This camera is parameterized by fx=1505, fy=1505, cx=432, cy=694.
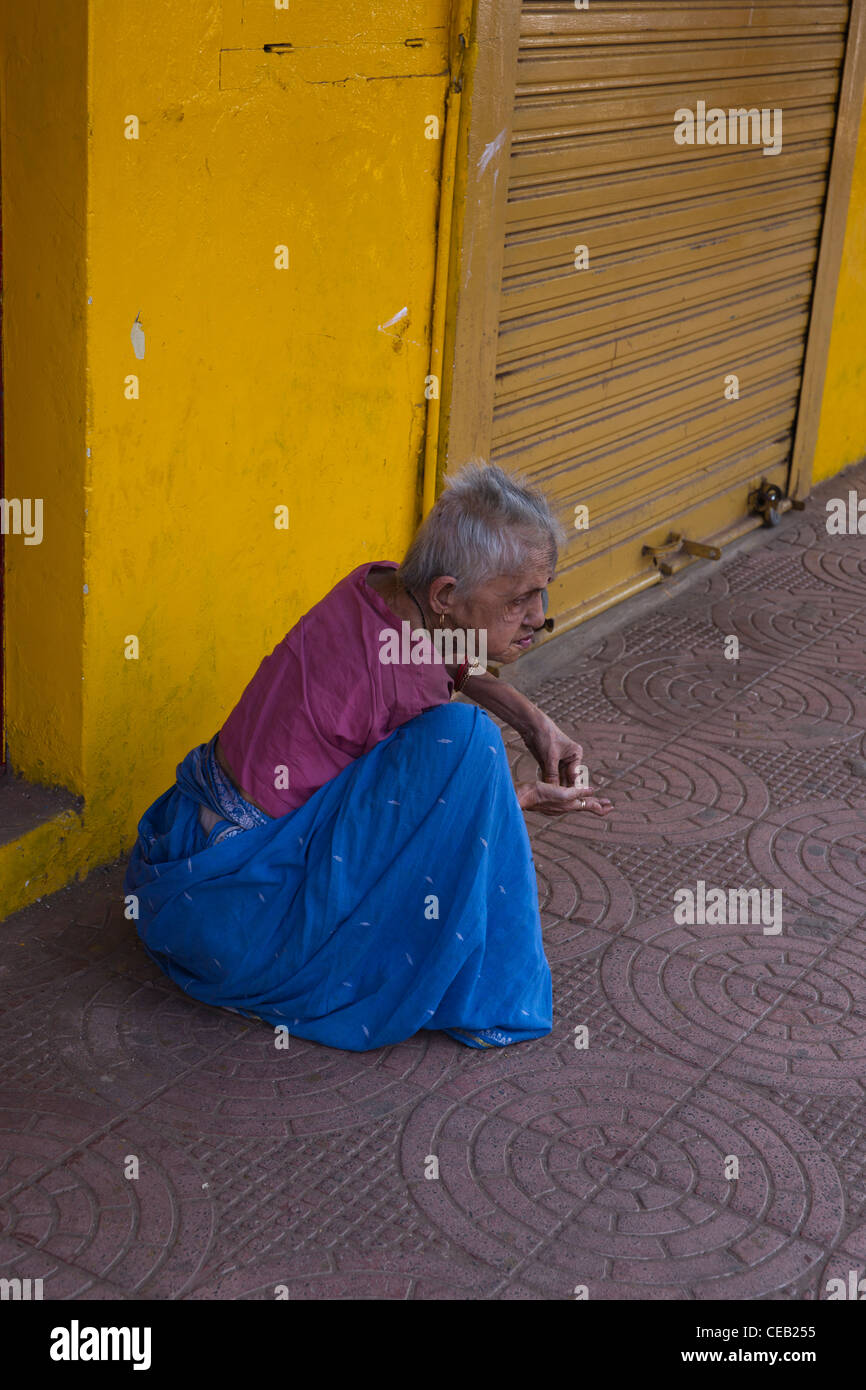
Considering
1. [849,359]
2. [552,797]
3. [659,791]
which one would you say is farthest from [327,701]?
[849,359]

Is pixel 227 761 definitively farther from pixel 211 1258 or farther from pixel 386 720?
pixel 211 1258

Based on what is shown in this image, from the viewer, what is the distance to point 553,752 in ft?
11.2

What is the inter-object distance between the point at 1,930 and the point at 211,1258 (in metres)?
1.19

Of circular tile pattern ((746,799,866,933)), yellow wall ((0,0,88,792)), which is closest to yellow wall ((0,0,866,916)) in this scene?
yellow wall ((0,0,88,792))

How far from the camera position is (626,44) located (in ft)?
15.9

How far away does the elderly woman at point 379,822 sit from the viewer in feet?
10.1

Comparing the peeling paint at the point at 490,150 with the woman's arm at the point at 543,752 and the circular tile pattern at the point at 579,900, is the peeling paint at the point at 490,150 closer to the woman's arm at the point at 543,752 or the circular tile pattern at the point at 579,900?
the woman's arm at the point at 543,752

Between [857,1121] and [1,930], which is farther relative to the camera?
[1,930]

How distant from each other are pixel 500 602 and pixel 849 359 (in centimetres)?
491

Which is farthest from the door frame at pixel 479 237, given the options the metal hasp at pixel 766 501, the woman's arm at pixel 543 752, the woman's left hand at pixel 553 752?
the metal hasp at pixel 766 501

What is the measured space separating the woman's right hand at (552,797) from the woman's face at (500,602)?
0.31 m

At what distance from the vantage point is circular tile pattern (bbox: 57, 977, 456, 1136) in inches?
119

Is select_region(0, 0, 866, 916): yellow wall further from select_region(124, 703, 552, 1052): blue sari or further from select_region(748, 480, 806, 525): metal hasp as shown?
select_region(748, 480, 806, 525): metal hasp

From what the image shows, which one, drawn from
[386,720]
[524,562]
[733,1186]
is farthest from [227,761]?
[733,1186]
